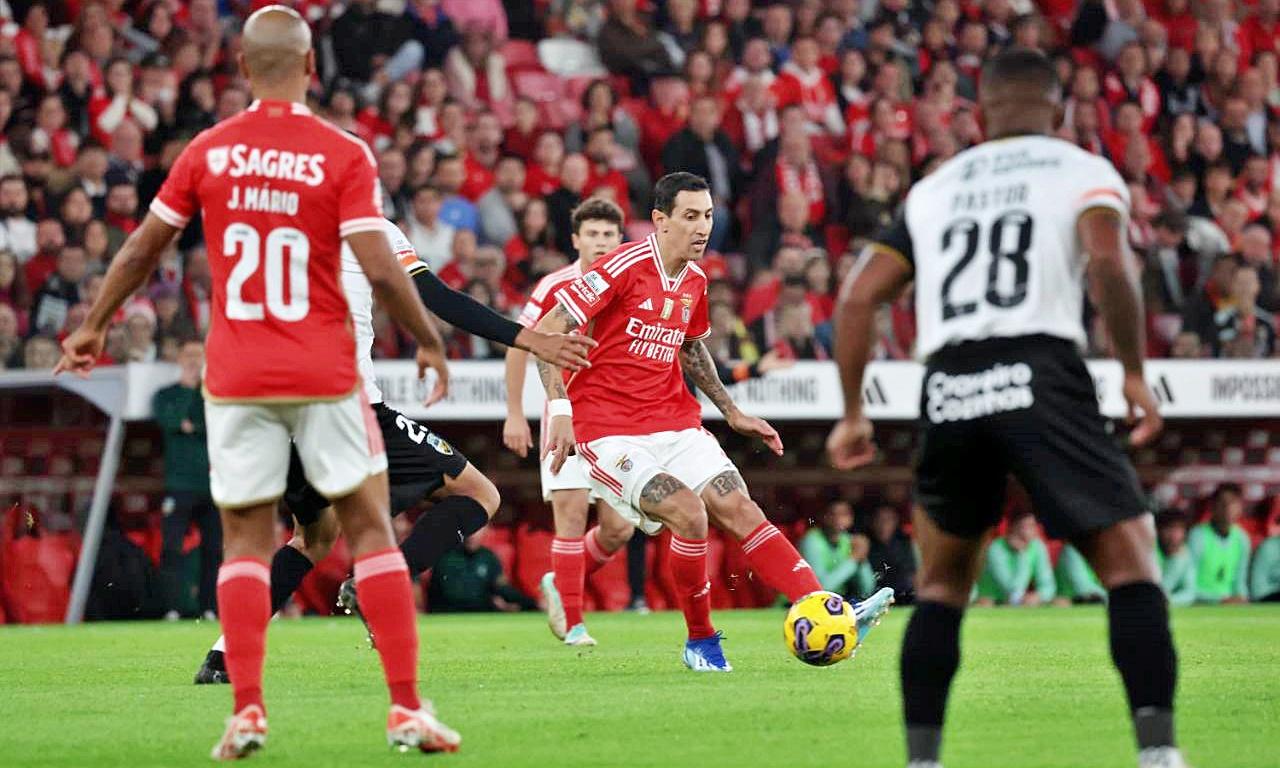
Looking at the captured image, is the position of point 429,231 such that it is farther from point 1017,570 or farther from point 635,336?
point 635,336

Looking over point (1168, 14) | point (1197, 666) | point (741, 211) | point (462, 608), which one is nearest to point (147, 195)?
point (462, 608)

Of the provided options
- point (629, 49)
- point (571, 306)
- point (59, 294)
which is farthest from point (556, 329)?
point (629, 49)

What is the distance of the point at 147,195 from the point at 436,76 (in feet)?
10.6

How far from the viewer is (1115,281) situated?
518 centimetres

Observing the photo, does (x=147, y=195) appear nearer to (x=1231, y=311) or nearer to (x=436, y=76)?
(x=436, y=76)

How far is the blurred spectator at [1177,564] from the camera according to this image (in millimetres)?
18312

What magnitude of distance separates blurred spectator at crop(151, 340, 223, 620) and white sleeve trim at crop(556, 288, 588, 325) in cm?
631

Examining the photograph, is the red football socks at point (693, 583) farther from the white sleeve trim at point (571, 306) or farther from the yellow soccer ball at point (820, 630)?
the white sleeve trim at point (571, 306)

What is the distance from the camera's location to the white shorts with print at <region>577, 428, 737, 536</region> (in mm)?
9867

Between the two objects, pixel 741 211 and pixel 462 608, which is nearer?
pixel 462 608

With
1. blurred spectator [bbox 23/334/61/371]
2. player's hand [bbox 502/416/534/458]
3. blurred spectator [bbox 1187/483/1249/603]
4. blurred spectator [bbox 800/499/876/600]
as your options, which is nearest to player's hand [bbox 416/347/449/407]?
player's hand [bbox 502/416/534/458]

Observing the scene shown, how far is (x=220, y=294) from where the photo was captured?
615cm

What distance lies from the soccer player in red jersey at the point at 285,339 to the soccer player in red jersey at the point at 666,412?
11.1 feet

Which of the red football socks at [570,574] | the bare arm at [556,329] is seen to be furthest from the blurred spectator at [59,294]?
the bare arm at [556,329]
